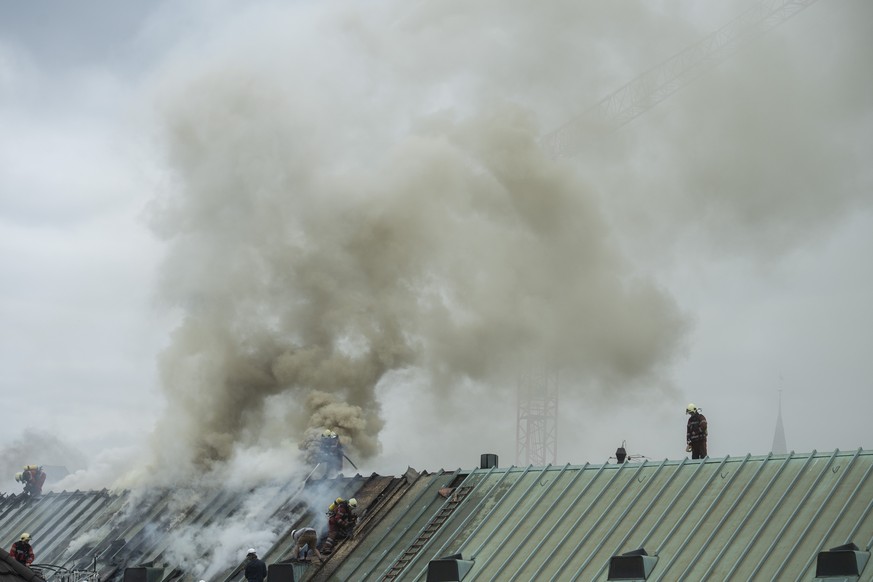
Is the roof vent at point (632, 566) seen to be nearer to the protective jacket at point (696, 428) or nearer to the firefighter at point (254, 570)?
the protective jacket at point (696, 428)

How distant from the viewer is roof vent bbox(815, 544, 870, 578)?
24.4 m

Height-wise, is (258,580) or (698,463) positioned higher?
(698,463)

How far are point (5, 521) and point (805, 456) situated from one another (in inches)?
1148

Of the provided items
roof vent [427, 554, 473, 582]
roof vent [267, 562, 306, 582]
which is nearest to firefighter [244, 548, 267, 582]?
roof vent [267, 562, 306, 582]

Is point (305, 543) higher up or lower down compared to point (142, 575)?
higher up

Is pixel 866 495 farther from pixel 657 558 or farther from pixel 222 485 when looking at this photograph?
pixel 222 485

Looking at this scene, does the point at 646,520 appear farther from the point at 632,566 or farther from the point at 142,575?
the point at 142,575

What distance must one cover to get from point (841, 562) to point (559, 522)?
7858 mm

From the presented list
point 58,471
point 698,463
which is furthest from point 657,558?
point 58,471

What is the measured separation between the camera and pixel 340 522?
34438 millimetres

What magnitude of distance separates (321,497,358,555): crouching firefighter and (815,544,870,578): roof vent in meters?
13.6

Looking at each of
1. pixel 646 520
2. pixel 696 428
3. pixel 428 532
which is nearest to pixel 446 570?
pixel 428 532

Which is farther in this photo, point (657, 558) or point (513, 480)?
point (513, 480)

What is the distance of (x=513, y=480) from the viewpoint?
3359 cm
